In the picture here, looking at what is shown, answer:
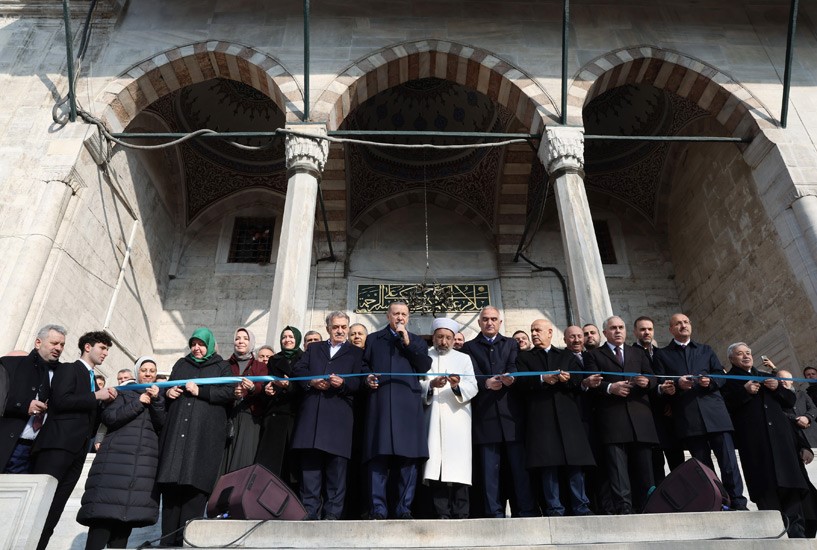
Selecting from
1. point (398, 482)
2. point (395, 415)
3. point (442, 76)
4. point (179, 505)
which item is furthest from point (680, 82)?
point (179, 505)

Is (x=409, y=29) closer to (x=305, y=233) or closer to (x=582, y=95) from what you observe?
(x=582, y=95)

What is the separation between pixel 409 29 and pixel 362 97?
43.9 inches

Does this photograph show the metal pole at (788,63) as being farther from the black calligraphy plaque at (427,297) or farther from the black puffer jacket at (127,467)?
the black puffer jacket at (127,467)

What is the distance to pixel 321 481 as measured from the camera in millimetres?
3701

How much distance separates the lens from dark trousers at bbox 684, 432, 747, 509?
151 inches

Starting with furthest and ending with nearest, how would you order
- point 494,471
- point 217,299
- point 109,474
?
1. point 217,299
2. point 494,471
3. point 109,474

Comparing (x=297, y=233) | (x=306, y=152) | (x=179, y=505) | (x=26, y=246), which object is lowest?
(x=179, y=505)

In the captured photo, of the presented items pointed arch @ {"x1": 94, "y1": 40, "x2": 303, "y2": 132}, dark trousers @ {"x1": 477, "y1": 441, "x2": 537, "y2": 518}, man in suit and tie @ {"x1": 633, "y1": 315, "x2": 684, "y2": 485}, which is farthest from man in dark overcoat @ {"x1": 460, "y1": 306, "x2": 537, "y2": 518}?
pointed arch @ {"x1": 94, "y1": 40, "x2": 303, "y2": 132}

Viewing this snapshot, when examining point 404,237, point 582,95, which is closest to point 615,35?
point 582,95

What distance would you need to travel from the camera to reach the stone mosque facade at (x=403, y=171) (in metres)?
7.30

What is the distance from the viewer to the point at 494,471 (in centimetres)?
372

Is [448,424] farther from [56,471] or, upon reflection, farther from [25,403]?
[25,403]

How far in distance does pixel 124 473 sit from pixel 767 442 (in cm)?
366

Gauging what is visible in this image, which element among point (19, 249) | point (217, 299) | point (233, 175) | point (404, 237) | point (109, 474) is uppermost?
point (233, 175)
